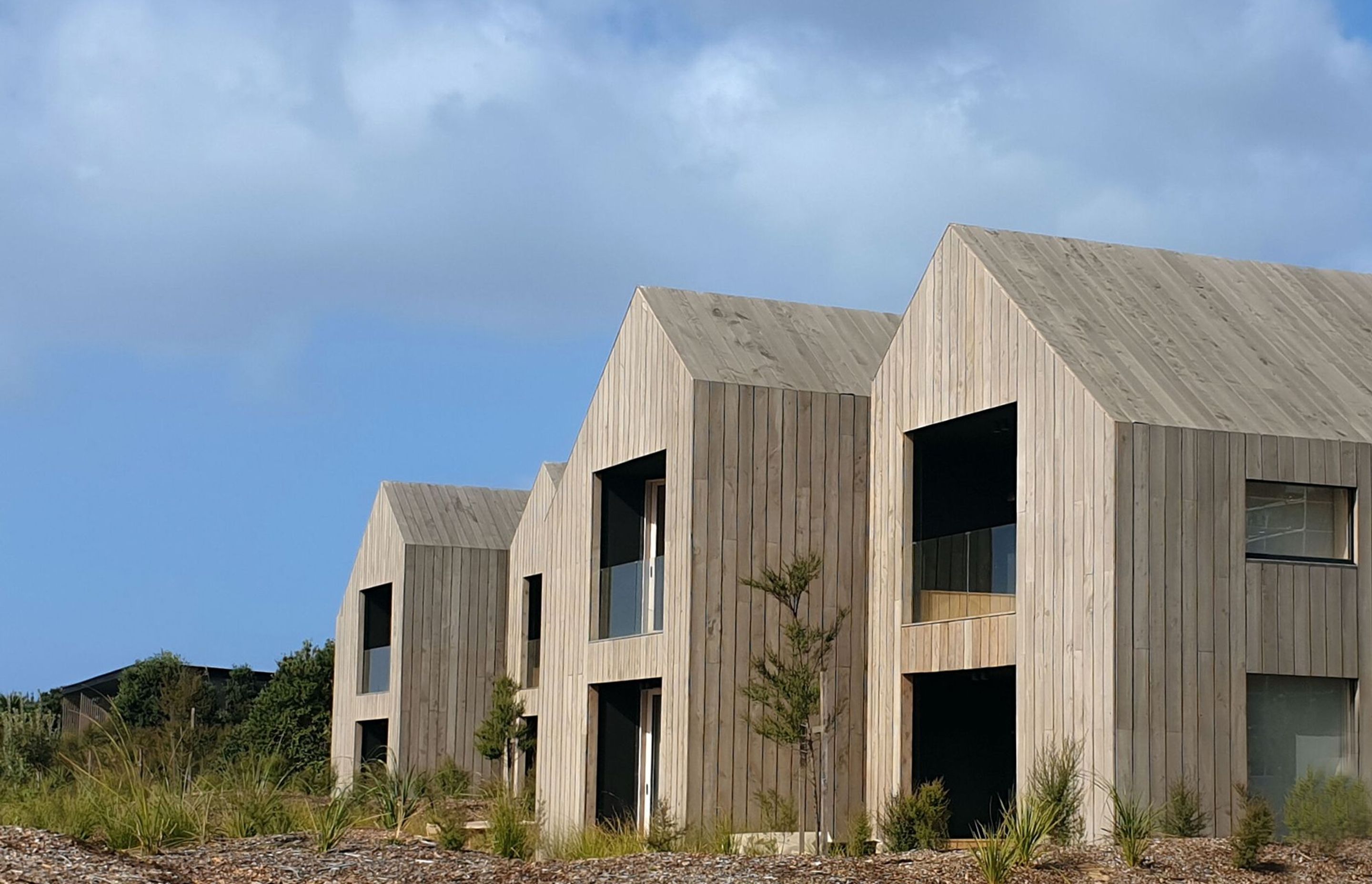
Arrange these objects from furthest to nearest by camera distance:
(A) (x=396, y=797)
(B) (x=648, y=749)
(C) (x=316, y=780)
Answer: (C) (x=316, y=780)
(B) (x=648, y=749)
(A) (x=396, y=797)

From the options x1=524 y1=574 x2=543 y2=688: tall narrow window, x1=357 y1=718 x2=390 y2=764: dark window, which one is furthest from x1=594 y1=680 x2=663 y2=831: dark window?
x1=357 y1=718 x2=390 y2=764: dark window

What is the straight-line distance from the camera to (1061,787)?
1420cm

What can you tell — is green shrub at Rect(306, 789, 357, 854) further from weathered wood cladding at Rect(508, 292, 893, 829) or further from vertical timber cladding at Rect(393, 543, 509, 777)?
vertical timber cladding at Rect(393, 543, 509, 777)

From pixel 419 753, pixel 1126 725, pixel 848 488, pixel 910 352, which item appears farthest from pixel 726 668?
pixel 419 753

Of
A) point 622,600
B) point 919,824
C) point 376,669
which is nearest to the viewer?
point 919,824

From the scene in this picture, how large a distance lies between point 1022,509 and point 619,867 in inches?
206

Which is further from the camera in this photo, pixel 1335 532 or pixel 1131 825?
pixel 1335 532

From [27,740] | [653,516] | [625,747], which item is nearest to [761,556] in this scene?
[653,516]

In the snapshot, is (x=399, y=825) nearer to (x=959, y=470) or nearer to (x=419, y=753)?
(x=959, y=470)

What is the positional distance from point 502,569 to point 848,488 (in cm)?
1052

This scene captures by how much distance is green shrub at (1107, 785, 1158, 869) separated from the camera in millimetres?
12523

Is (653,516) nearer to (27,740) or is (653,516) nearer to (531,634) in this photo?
(531,634)

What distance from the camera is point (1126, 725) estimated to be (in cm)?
1427

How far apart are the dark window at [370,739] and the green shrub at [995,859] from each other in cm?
1770
